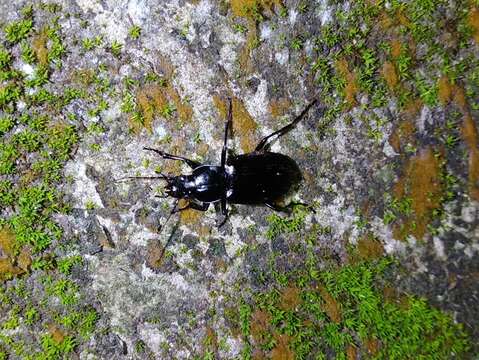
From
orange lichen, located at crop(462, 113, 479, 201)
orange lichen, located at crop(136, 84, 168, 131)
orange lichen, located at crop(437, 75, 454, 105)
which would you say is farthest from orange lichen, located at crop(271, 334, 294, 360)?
orange lichen, located at crop(437, 75, 454, 105)

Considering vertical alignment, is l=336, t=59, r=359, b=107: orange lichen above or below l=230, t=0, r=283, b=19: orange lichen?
below

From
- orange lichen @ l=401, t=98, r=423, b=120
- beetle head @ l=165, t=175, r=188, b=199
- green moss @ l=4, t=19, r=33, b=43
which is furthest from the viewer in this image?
orange lichen @ l=401, t=98, r=423, b=120

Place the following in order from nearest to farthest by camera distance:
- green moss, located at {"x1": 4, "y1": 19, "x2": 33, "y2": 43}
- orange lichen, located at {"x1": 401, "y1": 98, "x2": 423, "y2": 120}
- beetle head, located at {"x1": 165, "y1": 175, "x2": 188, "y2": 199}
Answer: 1. green moss, located at {"x1": 4, "y1": 19, "x2": 33, "y2": 43}
2. beetle head, located at {"x1": 165, "y1": 175, "x2": 188, "y2": 199}
3. orange lichen, located at {"x1": 401, "y1": 98, "x2": 423, "y2": 120}

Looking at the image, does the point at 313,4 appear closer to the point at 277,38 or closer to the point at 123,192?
the point at 277,38

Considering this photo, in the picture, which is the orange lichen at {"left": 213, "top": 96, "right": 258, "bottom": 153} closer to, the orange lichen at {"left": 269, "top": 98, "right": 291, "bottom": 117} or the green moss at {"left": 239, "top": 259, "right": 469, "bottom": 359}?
the orange lichen at {"left": 269, "top": 98, "right": 291, "bottom": 117}

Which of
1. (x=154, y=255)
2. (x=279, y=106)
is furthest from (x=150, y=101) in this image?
(x=154, y=255)

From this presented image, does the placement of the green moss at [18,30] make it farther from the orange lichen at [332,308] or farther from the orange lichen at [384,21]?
the orange lichen at [332,308]
